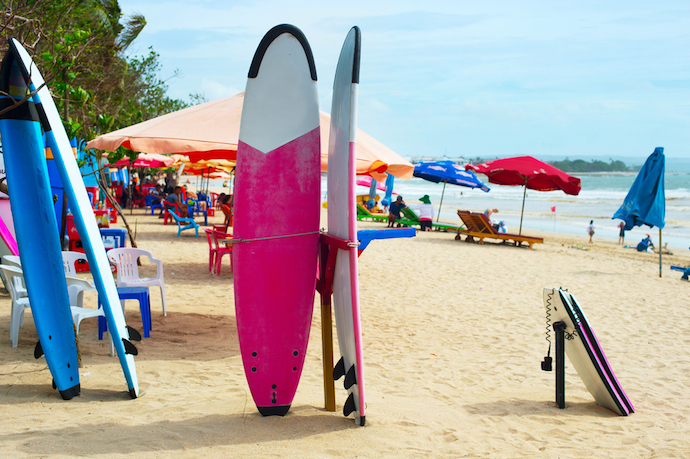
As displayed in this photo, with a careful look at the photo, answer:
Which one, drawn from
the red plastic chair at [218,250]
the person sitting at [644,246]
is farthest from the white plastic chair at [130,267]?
the person sitting at [644,246]

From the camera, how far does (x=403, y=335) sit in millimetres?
5758

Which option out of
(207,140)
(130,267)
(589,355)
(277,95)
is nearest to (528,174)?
(207,140)

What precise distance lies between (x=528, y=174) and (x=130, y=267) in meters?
11.4

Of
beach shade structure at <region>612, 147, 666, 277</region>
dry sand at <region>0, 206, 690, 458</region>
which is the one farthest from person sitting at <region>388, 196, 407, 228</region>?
dry sand at <region>0, 206, 690, 458</region>

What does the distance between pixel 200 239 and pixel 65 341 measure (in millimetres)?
8950

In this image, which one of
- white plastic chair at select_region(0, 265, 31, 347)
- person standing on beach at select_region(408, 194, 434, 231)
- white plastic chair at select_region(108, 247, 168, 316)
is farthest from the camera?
person standing on beach at select_region(408, 194, 434, 231)

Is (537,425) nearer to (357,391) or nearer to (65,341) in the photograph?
(357,391)

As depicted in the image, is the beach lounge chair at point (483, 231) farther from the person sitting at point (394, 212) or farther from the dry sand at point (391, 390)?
the dry sand at point (391, 390)

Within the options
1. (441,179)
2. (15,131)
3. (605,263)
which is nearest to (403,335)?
(15,131)

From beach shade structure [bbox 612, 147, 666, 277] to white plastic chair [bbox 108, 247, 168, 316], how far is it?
367 inches

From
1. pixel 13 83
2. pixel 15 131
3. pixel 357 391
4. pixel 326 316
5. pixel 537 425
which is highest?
pixel 13 83

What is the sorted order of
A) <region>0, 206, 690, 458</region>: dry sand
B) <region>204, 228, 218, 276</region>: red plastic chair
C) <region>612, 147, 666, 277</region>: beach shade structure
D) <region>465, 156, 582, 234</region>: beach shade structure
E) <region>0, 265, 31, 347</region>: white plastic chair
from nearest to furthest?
<region>0, 206, 690, 458</region>: dry sand, <region>0, 265, 31, 347</region>: white plastic chair, <region>204, 228, 218, 276</region>: red plastic chair, <region>612, 147, 666, 277</region>: beach shade structure, <region>465, 156, 582, 234</region>: beach shade structure

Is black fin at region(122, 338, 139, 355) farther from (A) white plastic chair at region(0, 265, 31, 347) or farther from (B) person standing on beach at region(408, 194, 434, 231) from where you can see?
(B) person standing on beach at region(408, 194, 434, 231)

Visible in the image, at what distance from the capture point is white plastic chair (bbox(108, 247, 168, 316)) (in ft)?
18.1
